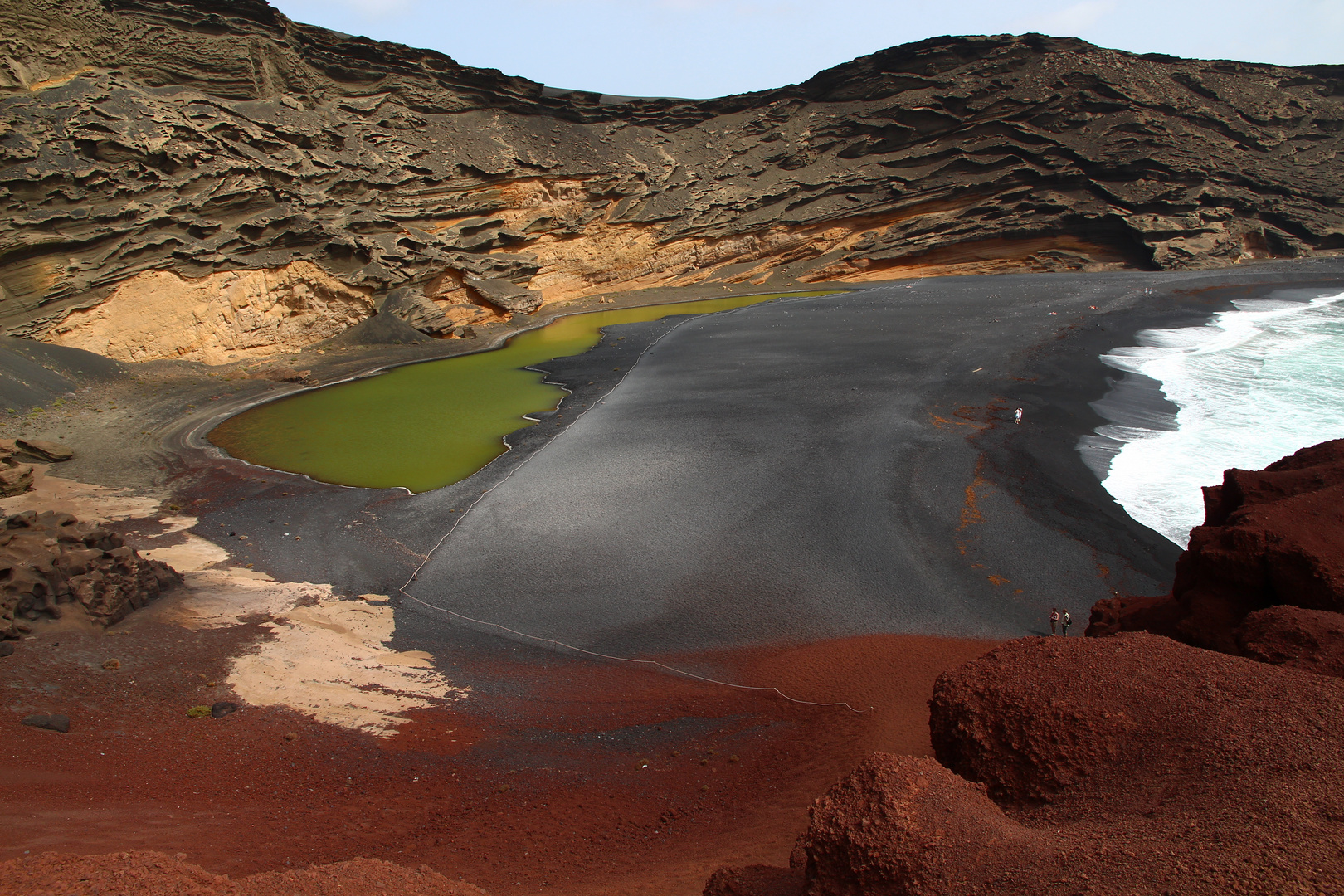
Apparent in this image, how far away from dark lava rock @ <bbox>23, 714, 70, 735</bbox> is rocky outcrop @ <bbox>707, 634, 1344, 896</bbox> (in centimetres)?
626

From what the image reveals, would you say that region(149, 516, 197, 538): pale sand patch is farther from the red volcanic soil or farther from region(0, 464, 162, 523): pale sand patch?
the red volcanic soil

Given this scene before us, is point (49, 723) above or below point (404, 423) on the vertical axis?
below

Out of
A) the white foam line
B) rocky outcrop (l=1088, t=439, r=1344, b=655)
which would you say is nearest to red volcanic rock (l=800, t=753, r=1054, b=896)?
rocky outcrop (l=1088, t=439, r=1344, b=655)

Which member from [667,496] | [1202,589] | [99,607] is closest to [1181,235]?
[667,496]

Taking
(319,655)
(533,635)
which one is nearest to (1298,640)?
(533,635)

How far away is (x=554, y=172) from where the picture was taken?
111 ft

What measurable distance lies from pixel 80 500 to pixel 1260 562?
1588cm

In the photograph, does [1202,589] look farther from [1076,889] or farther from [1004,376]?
[1004,376]

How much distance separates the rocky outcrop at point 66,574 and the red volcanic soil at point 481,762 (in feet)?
1.03

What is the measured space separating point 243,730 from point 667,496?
6543mm

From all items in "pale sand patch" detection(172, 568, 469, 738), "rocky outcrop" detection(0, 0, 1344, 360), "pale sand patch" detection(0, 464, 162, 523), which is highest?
"rocky outcrop" detection(0, 0, 1344, 360)

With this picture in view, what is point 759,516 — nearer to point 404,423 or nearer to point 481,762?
point 481,762

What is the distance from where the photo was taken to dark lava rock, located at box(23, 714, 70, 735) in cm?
634

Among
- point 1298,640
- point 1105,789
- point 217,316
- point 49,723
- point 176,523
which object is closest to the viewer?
point 1105,789
